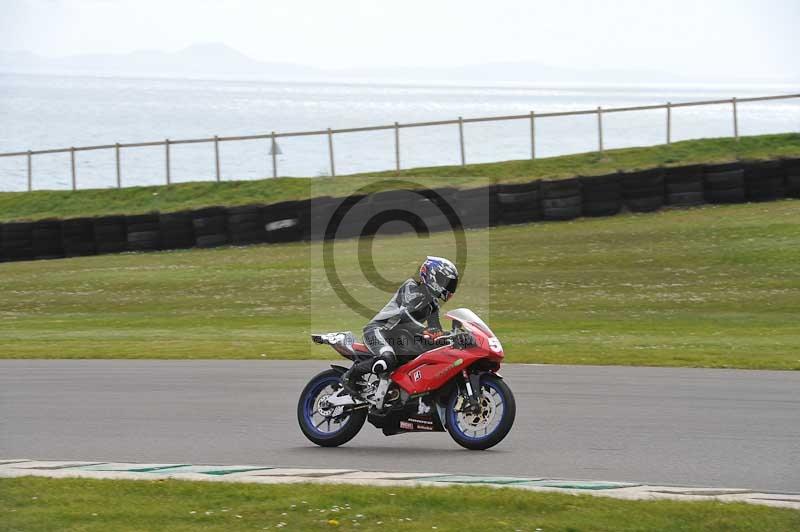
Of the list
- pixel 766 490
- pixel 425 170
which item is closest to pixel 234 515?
pixel 766 490

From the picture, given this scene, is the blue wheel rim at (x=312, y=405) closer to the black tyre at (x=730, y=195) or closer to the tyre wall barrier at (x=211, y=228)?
the tyre wall barrier at (x=211, y=228)

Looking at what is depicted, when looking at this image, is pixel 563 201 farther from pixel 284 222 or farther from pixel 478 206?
pixel 284 222

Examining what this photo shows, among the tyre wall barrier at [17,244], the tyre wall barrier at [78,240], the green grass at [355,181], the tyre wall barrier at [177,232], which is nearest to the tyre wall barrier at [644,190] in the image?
the green grass at [355,181]

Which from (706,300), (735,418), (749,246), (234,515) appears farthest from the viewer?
(749,246)

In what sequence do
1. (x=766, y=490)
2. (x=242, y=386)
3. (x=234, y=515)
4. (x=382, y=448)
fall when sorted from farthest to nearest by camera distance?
(x=242, y=386), (x=382, y=448), (x=766, y=490), (x=234, y=515)

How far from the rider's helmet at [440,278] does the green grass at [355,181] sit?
23173mm

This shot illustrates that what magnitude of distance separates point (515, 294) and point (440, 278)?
14.0m

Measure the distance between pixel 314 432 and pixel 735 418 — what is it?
4.18m

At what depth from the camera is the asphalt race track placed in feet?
29.2

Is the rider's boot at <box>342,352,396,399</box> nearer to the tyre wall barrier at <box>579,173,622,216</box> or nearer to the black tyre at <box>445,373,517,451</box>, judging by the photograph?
the black tyre at <box>445,373,517,451</box>

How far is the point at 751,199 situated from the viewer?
29906 mm

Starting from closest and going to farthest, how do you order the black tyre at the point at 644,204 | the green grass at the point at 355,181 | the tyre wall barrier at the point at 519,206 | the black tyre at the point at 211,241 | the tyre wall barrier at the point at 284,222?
the black tyre at the point at 644,204 < the tyre wall barrier at the point at 519,206 < the tyre wall barrier at the point at 284,222 < the black tyre at the point at 211,241 < the green grass at the point at 355,181

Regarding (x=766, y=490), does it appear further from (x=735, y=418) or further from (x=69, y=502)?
(x=69, y=502)

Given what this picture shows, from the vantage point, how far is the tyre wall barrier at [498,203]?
29891 mm
